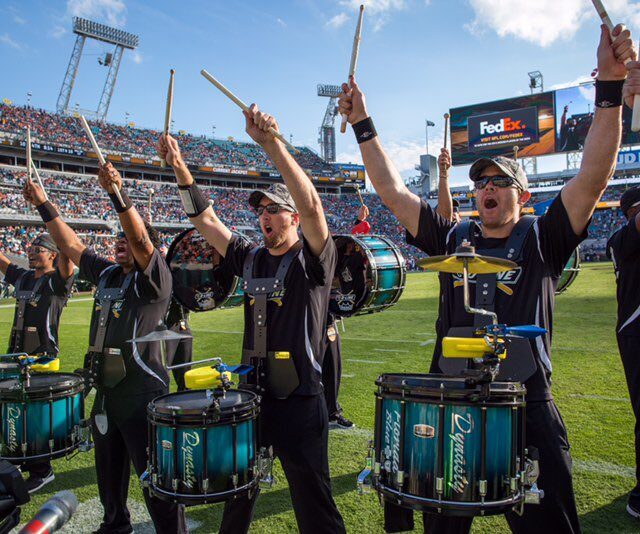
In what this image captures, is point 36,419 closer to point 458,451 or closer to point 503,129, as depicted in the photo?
point 458,451

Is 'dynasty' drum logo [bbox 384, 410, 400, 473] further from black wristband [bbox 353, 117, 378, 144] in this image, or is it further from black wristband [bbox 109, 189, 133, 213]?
black wristband [bbox 109, 189, 133, 213]

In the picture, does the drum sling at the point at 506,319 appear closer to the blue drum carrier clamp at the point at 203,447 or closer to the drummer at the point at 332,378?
the blue drum carrier clamp at the point at 203,447

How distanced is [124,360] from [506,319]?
2.36 m

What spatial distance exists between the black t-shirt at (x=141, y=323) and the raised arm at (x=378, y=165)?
5.28 feet

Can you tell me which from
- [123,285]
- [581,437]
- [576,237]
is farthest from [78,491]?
[581,437]

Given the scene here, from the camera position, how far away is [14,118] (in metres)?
42.8

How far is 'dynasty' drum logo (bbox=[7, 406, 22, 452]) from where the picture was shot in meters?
3.13

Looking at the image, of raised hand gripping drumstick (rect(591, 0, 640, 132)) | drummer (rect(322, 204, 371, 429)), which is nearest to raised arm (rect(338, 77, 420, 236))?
raised hand gripping drumstick (rect(591, 0, 640, 132))

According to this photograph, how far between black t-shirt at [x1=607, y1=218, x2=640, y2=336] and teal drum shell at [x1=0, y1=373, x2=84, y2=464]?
379 cm

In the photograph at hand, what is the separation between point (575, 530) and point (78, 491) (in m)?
3.49

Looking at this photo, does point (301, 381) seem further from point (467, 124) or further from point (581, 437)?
point (467, 124)

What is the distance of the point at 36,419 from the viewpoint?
3.16 m

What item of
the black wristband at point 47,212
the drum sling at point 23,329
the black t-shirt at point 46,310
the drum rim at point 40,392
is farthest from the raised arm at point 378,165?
the drum sling at point 23,329

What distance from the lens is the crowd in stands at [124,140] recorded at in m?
42.9
